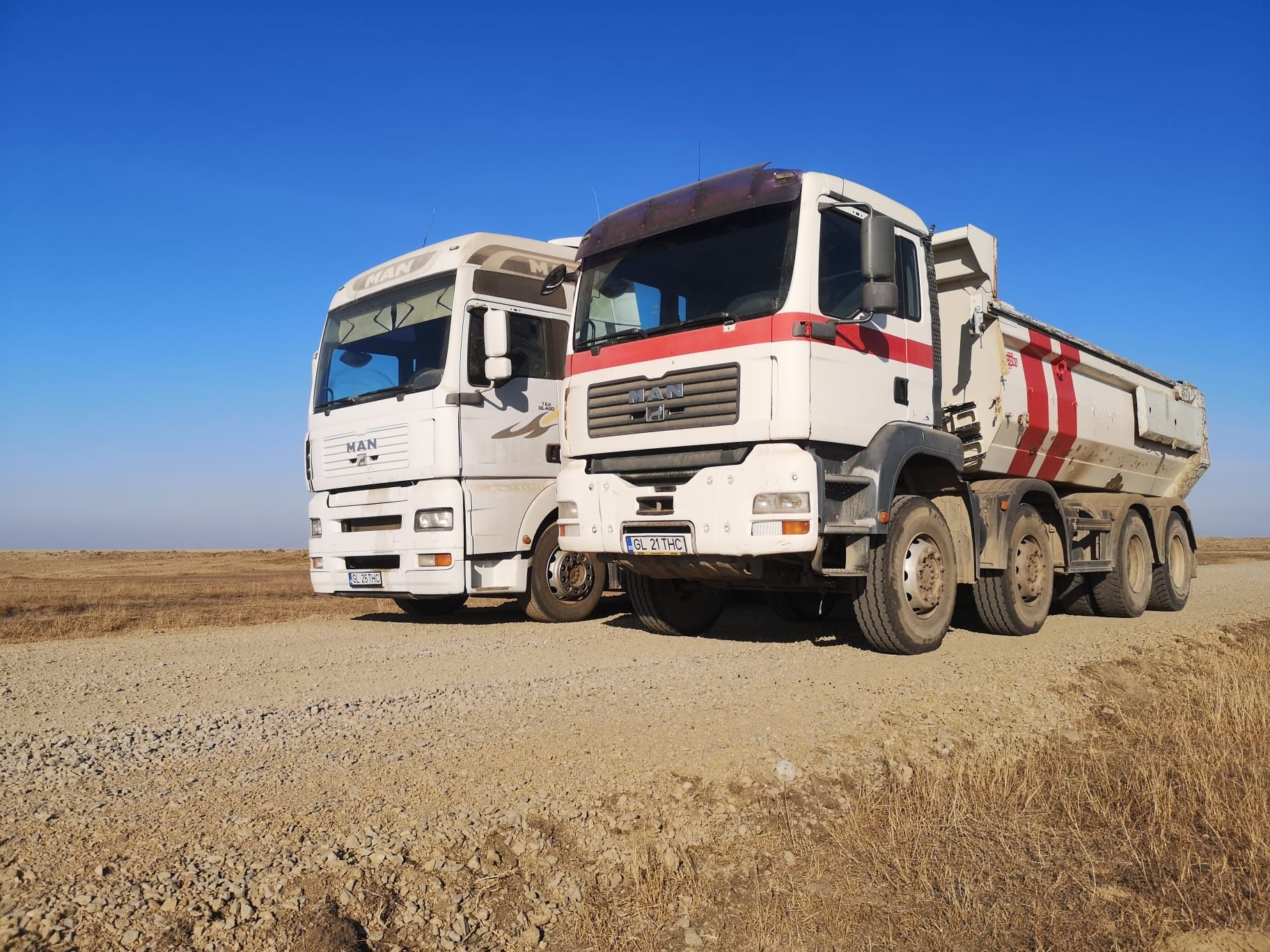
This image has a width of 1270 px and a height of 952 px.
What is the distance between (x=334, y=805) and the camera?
3.71 meters

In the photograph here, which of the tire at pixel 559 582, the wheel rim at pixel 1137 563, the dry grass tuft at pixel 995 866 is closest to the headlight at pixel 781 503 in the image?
the dry grass tuft at pixel 995 866

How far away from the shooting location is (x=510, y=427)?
Result: 938cm

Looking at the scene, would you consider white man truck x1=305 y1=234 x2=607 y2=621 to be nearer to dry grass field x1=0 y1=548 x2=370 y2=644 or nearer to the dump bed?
dry grass field x1=0 y1=548 x2=370 y2=644

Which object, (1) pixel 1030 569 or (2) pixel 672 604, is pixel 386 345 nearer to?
(2) pixel 672 604

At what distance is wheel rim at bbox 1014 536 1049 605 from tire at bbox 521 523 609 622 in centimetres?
394

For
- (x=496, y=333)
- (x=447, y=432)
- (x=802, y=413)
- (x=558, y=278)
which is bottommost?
(x=802, y=413)

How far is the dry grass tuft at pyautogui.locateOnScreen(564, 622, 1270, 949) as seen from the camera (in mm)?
3365

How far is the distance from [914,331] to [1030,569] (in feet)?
9.47

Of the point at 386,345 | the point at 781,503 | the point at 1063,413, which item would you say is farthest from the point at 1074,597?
the point at 386,345

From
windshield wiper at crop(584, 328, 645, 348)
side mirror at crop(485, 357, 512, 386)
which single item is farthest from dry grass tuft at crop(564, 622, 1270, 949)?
side mirror at crop(485, 357, 512, 386)

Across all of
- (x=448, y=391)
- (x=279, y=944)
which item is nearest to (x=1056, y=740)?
(x=279, y=944)

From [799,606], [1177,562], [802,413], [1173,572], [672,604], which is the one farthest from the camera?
[1177,562]

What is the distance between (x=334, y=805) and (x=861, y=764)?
7.96 ft

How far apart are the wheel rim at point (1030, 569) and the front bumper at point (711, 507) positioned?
345 centimetres
